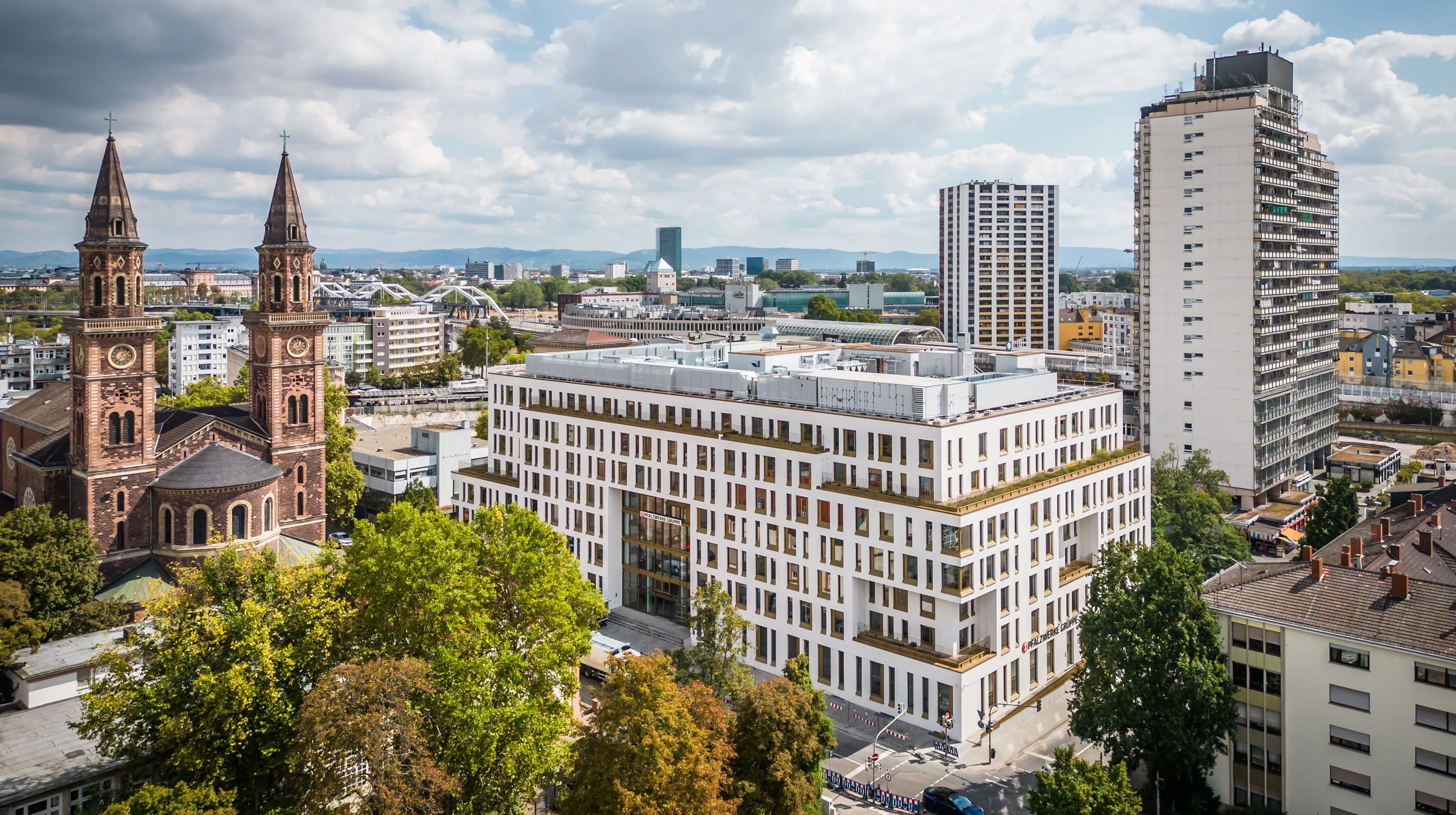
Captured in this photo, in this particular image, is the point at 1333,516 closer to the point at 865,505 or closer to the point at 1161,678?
the point at 1161,678

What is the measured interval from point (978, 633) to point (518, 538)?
26.9 m

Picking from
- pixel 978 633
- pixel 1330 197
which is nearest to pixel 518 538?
pixel 978 633

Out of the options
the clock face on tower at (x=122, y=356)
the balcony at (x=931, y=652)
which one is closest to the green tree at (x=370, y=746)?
the balcony at (x=931, y=652)

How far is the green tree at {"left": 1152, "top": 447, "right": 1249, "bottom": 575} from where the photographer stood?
72250mm

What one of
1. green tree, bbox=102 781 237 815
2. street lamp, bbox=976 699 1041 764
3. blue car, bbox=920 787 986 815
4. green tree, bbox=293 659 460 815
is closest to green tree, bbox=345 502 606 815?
green tree, bbox=293 659 460 815

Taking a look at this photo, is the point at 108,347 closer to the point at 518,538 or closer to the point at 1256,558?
the point at 518,538

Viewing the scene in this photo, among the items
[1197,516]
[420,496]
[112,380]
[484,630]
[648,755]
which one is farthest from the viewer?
[420,496]

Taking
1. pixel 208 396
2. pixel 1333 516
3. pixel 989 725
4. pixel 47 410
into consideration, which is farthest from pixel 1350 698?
pixel 208 396

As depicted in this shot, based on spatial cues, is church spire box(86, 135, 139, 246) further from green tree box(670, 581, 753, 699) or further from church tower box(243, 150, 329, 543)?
green tree box(670, 581, 753, 699)

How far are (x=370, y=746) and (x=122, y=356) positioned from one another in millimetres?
48455

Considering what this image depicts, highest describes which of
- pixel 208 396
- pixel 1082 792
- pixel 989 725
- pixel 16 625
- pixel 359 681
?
pixel 208 396

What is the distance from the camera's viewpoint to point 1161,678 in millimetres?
41562

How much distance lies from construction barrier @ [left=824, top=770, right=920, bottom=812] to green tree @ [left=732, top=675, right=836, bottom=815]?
21.5 ft

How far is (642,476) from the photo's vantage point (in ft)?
219
